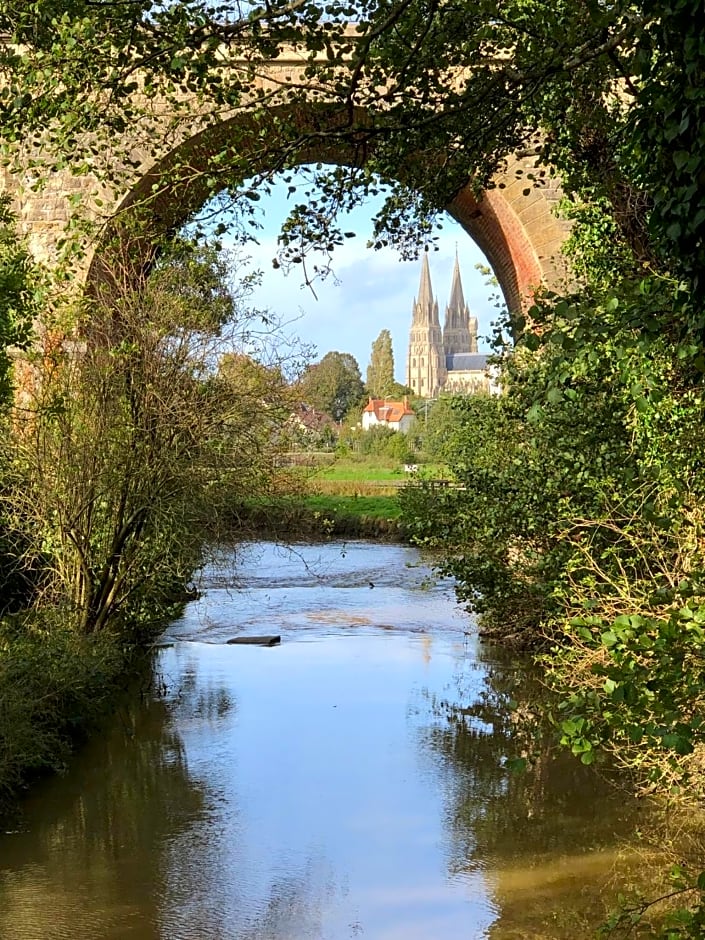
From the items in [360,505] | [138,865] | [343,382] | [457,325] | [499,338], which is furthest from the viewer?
[457,325]

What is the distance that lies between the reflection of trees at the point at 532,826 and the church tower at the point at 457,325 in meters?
117

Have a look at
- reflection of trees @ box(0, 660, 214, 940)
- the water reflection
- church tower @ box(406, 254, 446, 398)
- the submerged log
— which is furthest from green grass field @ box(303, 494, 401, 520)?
church tower @ box(406, 254, 446, 398)

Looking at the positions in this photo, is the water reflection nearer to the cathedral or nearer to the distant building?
the distant building

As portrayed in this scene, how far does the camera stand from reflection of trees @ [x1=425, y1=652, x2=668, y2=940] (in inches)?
250

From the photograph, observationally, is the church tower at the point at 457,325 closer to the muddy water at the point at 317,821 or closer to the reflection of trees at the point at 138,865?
the muddy water at the point at 317,821

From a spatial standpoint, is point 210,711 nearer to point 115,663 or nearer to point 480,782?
point 115,663

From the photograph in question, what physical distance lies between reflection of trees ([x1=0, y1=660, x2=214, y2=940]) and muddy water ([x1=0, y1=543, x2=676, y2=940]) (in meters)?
0.02

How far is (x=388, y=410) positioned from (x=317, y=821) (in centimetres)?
6828

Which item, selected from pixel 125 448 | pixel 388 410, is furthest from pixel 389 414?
pixel 125 448

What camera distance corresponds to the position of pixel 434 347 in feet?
405

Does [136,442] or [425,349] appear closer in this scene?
[136,442]

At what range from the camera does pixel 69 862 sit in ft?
23.4

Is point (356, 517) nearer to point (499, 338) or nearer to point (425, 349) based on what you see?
point (499, 338)

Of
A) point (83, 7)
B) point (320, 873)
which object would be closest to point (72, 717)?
point (320, 873)
